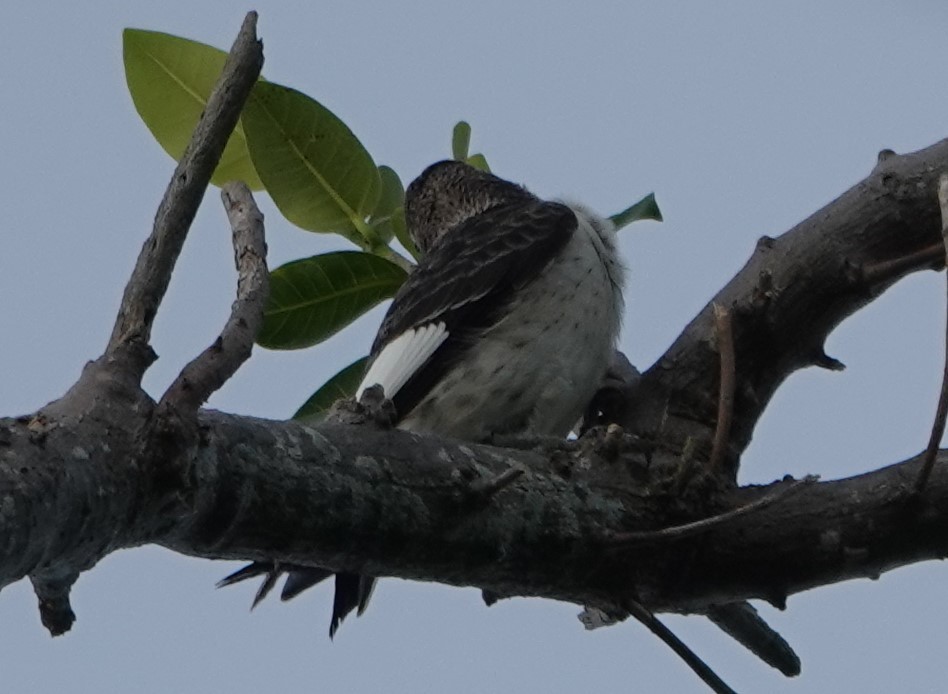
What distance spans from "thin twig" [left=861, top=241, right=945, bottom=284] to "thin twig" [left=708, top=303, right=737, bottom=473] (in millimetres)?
413

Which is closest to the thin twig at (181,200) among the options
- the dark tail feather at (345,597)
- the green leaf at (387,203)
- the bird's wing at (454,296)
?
the dark tail feather at (345,597)

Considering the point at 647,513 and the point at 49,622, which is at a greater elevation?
the point at 647,513

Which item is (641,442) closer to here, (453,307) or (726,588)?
(726,588)

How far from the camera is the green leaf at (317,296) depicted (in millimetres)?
4188

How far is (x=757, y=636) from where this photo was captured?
3.31 m

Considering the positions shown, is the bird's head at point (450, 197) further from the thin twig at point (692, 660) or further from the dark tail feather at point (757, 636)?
the thin twig at point (692, 660)

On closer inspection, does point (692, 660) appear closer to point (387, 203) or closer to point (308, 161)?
point (308, 161)

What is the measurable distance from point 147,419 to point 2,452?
0.91 ft

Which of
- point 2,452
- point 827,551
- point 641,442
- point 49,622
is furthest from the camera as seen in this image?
point 641,442

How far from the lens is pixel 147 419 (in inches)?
89.7

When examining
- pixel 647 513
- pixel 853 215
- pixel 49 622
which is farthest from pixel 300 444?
pixel 853 215

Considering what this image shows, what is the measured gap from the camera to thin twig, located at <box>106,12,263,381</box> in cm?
241

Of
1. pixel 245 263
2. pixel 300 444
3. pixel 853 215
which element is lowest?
pixel 300 444

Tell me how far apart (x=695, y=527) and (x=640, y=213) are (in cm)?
201
